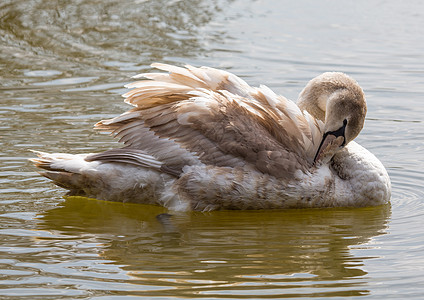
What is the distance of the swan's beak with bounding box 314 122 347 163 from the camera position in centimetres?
796

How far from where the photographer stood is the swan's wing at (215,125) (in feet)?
25.5

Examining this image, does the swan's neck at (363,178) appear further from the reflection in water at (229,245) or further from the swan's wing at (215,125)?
the swan's wing at (215,125)

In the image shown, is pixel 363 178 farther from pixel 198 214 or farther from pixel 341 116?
pixel 198 214

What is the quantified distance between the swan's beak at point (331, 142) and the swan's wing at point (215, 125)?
0.29ft

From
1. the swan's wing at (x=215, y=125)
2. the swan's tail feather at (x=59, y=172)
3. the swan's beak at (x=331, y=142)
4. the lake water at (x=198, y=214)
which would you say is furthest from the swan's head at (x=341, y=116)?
the swan's tail feather at (x=59, y=172)

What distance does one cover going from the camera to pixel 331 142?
7.98 m

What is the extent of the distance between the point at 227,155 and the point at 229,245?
1050 millimetres

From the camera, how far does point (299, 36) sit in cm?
1447

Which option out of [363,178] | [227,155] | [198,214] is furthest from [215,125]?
[363,178]

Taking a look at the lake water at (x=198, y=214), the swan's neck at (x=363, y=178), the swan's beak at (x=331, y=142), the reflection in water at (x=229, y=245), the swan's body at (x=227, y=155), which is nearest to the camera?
the reflection in water at (x=229, y=245)

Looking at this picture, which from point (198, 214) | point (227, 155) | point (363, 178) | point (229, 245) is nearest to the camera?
point (229, 245)

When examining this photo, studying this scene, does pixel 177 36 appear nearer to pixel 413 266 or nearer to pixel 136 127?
pixel 136 127

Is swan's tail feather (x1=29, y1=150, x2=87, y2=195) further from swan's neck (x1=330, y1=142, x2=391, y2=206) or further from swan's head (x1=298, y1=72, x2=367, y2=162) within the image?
swan's neck (x1=330, y1=142, x2=391, y2=206)

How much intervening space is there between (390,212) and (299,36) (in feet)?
22.5
